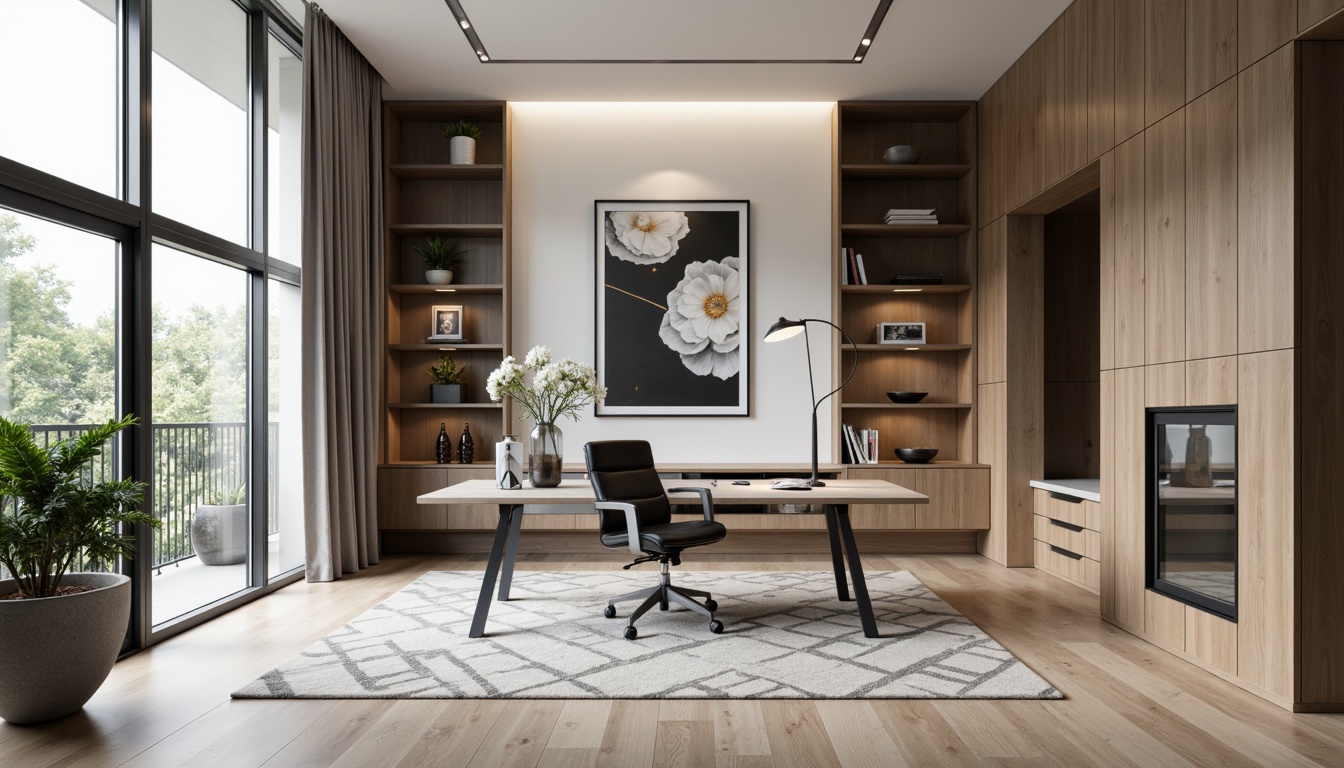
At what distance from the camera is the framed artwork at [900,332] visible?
6.17 m

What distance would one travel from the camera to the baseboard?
6074mm

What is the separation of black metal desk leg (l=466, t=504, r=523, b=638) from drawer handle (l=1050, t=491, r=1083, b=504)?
3022 millimetres

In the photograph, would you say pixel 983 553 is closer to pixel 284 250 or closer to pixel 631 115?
pixel 631 115

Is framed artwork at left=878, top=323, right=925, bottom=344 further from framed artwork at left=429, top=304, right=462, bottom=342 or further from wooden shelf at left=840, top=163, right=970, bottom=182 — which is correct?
framed artwork at left=429, top=304, right=462, bottom=342

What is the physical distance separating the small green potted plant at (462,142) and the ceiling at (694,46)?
0.22m

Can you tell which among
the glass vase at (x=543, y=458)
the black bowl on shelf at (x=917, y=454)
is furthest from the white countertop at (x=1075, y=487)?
the glass vase at (x=543, y=458)

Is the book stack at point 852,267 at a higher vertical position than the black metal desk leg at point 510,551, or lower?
higher

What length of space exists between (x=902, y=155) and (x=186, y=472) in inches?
186

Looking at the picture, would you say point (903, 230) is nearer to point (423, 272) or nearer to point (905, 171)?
point (905, 171)

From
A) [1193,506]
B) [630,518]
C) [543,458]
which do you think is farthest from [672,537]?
[1193,506]

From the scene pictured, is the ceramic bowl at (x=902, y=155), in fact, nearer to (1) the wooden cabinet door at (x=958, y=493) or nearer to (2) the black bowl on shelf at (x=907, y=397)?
(2) the black bowl on shelf at (x=907, y=397)

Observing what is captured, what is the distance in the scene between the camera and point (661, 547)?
151 inches

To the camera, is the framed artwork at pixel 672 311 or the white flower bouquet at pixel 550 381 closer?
the white flower bouquet at pixel 550 381

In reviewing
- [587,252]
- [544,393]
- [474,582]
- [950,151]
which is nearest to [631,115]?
[587,252]
